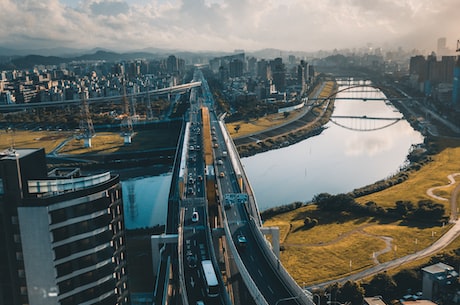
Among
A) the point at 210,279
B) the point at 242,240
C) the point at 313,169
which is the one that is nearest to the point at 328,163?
the point at 313,169

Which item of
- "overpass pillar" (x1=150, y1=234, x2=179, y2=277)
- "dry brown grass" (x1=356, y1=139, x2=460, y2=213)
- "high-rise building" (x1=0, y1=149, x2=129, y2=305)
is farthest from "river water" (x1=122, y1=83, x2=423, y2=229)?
"high-rise building" (x1=0, y1=149, x2=129, y2=305)

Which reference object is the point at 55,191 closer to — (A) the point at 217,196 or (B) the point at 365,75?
(A) the point at 217,196

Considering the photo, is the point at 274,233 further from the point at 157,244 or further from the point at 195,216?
the point at 157,244

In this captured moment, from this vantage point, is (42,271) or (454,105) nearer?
(42,271)

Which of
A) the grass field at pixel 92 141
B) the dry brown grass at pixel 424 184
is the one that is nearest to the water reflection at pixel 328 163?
the dry brown grass at pixel 424 184

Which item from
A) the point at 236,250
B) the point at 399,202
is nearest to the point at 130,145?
the point at 399,202

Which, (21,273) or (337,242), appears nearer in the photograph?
(21,273)

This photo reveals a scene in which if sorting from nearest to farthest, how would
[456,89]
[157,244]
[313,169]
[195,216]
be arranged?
[157,244] → [195,216] → [313,169] → [456,89]
